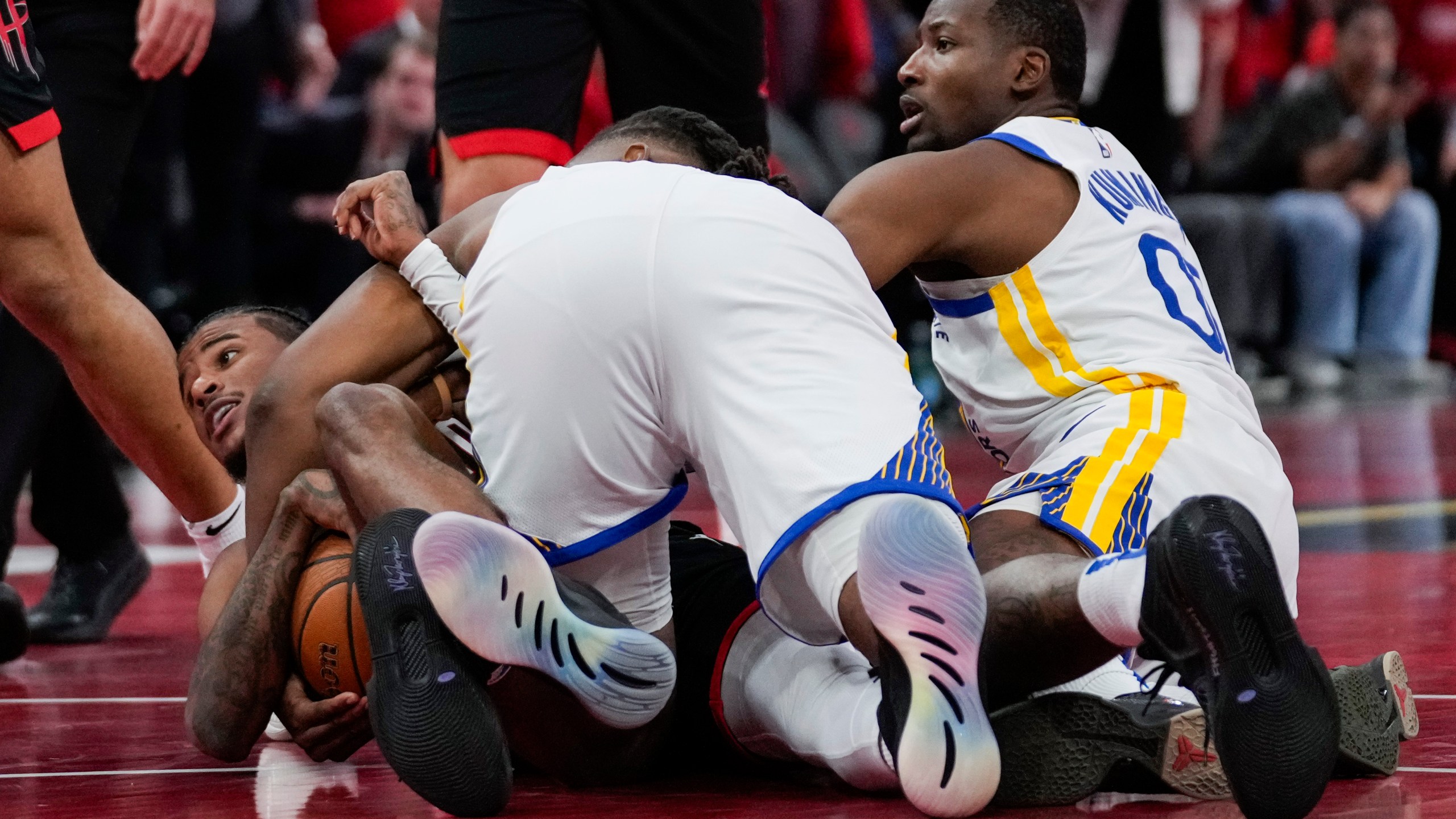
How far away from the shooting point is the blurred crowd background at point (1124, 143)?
738cm

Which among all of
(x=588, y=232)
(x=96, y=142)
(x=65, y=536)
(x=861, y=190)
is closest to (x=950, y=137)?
(x=861, y=190)

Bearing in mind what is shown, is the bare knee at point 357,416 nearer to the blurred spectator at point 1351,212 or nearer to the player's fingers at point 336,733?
the player's fingers at point 336,733

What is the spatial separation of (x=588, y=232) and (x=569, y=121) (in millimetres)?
1445

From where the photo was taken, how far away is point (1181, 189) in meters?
10.7

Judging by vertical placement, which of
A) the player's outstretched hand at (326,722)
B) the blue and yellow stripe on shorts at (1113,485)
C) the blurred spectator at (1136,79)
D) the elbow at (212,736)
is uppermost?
the blue and yellow stripe on shorts at (1113,485)

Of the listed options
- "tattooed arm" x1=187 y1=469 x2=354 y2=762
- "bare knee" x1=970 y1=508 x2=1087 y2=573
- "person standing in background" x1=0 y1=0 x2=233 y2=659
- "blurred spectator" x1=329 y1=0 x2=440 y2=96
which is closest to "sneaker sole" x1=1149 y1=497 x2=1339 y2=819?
"bare knee" x1=970 y1=508 x2=1087 y2=573

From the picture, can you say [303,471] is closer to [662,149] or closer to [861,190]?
[662,149]

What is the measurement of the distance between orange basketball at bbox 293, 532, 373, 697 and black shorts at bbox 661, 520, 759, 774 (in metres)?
0.40

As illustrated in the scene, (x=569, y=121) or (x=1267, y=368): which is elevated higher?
(x=569, y=121)

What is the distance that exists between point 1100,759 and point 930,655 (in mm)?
261

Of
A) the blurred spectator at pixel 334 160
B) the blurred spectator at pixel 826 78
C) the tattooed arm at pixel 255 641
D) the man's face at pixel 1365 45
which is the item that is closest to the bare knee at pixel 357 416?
the tattooed arm at pixel 255 641

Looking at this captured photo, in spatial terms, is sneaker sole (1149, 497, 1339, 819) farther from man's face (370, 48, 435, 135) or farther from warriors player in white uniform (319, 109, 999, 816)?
man's face (370, 48, 435, 135)

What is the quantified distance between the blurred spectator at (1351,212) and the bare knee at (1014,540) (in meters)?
8.80

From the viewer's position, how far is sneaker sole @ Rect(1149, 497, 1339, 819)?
6.04 ft
